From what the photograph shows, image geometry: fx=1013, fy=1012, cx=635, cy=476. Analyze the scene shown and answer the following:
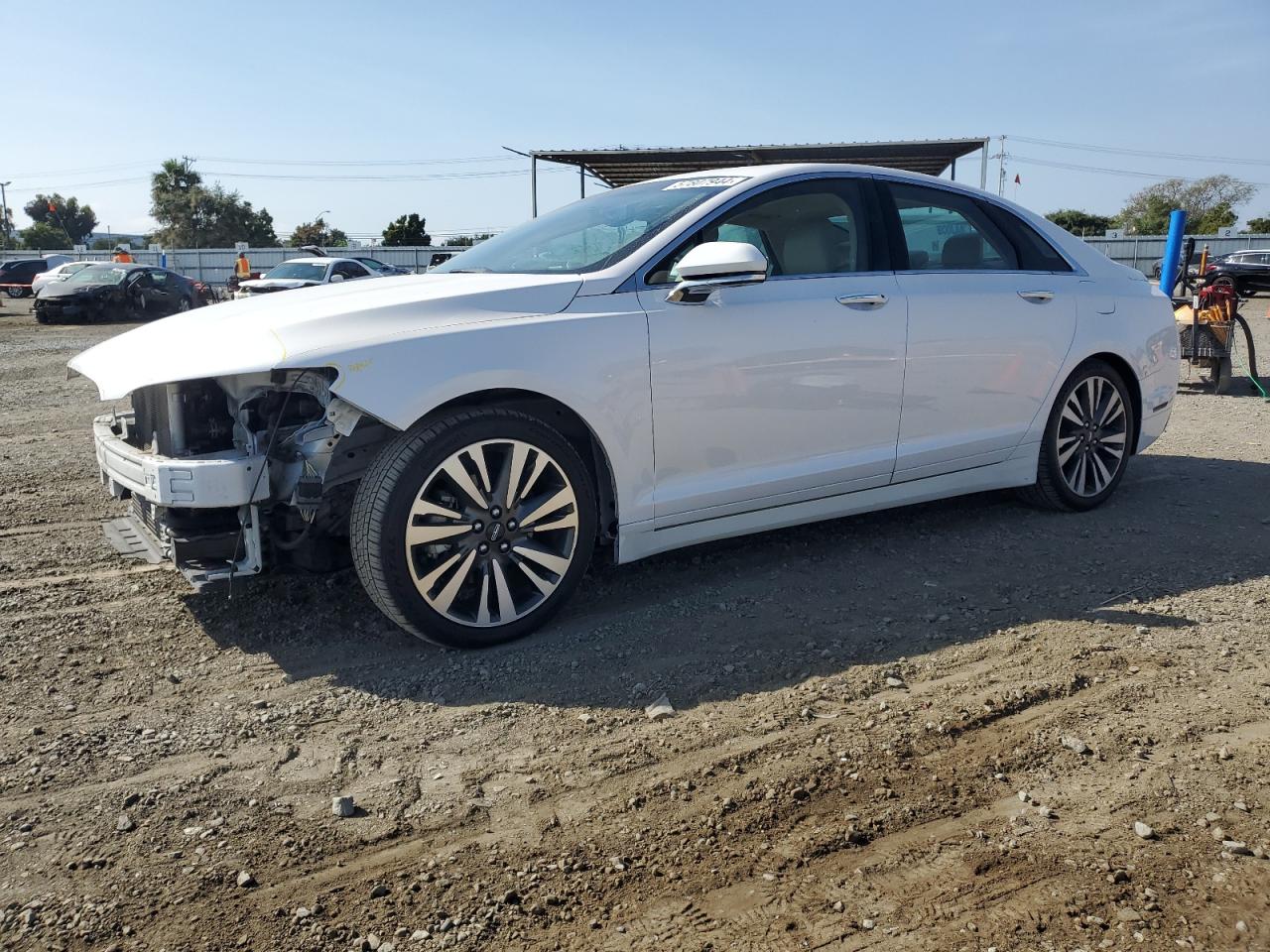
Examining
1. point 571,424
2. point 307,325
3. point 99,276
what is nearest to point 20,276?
point 99,276

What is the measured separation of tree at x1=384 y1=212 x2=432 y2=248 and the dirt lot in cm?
5196

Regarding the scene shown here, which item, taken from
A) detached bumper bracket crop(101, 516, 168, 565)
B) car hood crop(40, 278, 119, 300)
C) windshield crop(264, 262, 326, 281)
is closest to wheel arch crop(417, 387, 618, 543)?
detached bumper bracket crop(101, 516, 168, 565)

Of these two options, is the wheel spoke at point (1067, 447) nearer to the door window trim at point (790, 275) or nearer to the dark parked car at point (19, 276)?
the door window trim at point (790, 275)

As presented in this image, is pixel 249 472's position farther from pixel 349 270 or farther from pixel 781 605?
pixel 349 270

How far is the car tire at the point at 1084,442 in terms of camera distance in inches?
205

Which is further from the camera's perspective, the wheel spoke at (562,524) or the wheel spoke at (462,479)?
the wheel spoke at (562,524)

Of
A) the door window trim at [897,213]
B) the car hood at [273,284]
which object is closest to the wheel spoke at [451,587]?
the door window trim at [897,213]

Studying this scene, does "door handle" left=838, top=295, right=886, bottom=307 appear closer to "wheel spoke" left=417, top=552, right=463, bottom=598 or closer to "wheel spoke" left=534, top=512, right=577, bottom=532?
"wheel spoke" left=534, top=512, right=577, bottom=532

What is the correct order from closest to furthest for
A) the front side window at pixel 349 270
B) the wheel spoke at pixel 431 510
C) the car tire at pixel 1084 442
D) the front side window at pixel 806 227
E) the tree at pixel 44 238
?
the wheel spoke at pixel 431 510
the front side window at pixel 806 227
the car tire at pixel 1084 442
the front side window at pixel 349 270
the tree at pixel 44 238

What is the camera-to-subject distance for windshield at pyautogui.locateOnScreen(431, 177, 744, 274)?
404cm

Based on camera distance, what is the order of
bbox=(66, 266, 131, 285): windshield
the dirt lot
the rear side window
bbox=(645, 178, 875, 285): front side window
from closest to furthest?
the dirt lot, bbox=(645, 178, 875, 285): front side window, the rear side window, bbox=(66, 266, 131, 285): windshield

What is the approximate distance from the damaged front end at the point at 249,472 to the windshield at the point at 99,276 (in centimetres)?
2171

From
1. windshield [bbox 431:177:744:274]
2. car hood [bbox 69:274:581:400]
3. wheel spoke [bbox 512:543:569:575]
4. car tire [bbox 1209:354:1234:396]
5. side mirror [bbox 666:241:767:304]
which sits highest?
windshield [bbox 431:177:744:274]

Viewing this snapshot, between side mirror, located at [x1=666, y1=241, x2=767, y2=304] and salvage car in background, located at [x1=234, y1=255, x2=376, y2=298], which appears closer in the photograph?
side mirror, located at [x1=666, y1=241, x2=767, y2=304]
